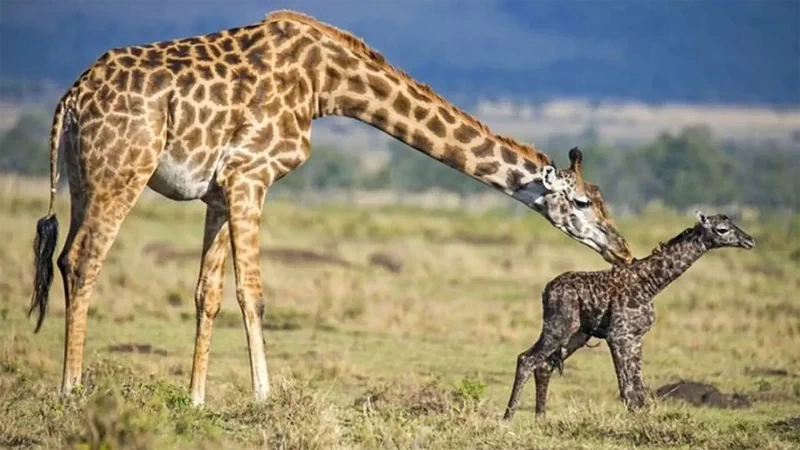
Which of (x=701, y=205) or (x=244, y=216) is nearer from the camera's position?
(x=244, y=216)

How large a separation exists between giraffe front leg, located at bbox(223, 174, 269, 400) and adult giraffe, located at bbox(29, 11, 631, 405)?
0.01 meters

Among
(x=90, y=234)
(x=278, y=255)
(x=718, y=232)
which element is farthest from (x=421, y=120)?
(x=278, y=255)

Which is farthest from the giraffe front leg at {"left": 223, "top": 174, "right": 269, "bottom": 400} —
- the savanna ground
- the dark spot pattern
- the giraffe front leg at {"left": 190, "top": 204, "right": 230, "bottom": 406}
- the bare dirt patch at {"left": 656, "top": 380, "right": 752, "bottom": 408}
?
the bare dirt patch at {"left": 656, "top": 380, "right": 752, "bottom": 408}

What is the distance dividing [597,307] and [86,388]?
12.9 ft

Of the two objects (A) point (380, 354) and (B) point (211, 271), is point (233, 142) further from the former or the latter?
(A) point (380, 354)

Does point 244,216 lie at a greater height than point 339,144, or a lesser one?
lesser

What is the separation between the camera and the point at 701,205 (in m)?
86.9

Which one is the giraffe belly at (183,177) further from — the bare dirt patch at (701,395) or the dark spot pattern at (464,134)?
the bare dirt patch at (701,395)

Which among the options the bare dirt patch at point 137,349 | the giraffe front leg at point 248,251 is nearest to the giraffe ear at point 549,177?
the giraffe front leg at point 248,251

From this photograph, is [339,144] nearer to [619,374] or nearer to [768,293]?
[768,293]

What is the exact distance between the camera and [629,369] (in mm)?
12961

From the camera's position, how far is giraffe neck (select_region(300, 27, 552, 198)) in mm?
13609

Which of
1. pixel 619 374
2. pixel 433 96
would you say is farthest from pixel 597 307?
pixel 433 96

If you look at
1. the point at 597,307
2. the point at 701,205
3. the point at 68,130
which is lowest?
the point at 597,307
